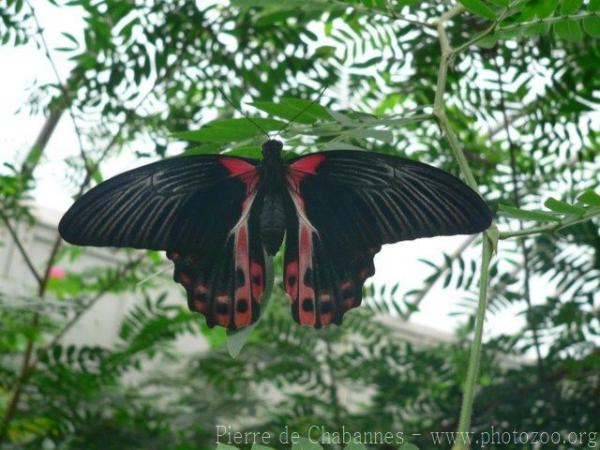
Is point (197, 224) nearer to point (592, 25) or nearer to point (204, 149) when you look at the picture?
point (204, 149)

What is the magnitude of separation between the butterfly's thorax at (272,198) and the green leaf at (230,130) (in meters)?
0.08

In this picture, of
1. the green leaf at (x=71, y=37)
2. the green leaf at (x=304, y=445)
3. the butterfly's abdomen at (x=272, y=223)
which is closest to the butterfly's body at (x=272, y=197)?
the butterfly's abdomen at (x=272, y=223)

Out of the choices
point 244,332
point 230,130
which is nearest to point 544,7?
point 230,130

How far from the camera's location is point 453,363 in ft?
6.33

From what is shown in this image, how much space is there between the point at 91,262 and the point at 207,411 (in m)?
1.47

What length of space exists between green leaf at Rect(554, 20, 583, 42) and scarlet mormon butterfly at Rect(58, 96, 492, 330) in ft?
1.14

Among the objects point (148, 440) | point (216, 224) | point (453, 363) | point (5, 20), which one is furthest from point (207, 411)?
point (216, 224)

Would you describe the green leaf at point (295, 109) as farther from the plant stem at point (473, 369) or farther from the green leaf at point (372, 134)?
the plant stem at point (473, 369)

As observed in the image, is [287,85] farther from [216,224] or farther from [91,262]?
[91,262]

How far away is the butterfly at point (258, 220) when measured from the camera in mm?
740

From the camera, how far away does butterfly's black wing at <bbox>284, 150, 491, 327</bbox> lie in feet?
2.32

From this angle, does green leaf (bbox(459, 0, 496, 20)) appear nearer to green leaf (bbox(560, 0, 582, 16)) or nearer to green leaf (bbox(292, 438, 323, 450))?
green leaf (bbox(560, 0, 582, 16))

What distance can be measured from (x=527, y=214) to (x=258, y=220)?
232mm

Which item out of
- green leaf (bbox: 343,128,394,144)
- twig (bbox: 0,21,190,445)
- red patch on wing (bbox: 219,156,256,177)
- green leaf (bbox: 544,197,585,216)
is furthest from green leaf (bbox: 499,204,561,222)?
twig (bbox: 0,21,190,445)
